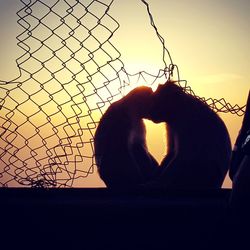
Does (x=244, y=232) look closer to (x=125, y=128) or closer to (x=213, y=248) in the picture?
(x=213, y=248)

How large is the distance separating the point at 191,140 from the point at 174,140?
4.3 inches

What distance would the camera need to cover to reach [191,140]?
1.42 meters

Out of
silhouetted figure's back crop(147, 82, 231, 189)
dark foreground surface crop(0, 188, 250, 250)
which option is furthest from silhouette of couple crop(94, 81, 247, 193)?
dark foreground surface crop(0, 188, 250, 250)

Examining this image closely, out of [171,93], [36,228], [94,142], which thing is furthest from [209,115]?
[36,228]

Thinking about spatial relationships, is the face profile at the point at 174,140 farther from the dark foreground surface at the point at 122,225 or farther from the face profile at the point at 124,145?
the dark foreground surface at the point at 122,225

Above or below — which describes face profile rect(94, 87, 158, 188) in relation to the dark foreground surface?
above

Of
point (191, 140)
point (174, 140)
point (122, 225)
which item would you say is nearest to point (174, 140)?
point (174, 140)

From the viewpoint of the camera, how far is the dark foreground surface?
85 cm

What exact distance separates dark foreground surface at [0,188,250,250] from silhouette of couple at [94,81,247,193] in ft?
1.29

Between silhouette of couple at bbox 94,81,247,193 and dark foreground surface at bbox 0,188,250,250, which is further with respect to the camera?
silhouette of couple at bbox 94,81,247,193

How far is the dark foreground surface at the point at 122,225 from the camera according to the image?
85 cm

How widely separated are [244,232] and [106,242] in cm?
29

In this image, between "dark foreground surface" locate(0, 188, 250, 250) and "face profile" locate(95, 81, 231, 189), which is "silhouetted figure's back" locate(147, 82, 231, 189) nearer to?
"face profile" locate(95, 81, 231, 189)

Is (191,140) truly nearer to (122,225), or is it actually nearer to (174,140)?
(174,140)
